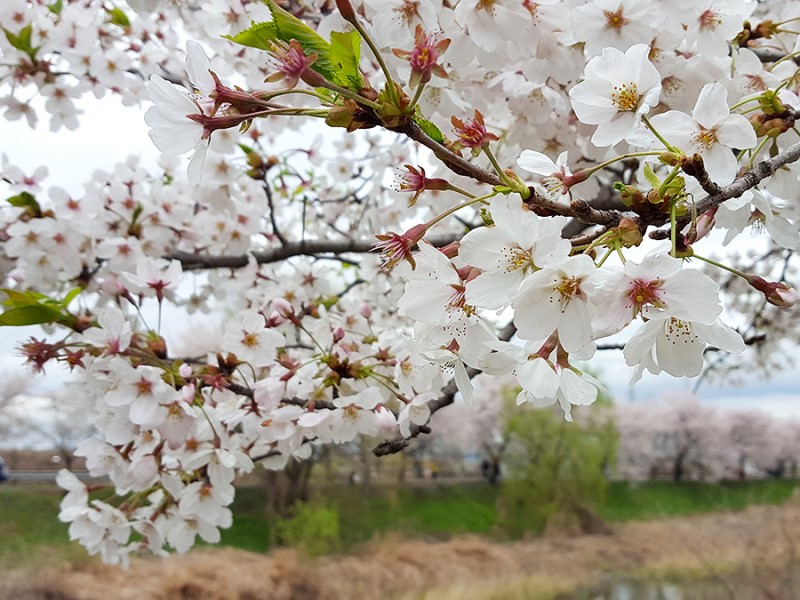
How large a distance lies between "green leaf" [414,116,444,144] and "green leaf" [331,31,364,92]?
45 millimetres

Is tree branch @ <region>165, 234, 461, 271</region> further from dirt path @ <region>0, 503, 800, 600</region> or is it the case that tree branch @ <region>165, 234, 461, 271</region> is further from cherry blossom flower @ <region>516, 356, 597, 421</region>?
dirt path @ <region>0, 503, 800, 600</region>

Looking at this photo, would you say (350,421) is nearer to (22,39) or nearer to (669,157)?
(669,157)

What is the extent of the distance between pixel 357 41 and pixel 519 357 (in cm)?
25

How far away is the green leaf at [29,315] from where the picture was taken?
82 cm

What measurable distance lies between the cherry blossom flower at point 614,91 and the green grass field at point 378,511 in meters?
5.44

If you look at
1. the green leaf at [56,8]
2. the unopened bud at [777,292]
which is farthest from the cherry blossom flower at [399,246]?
the green leaf at [56,8]

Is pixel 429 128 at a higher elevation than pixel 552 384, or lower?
higher

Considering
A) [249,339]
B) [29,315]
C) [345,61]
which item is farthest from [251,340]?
[345,61]

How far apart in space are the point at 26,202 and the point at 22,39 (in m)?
0.35

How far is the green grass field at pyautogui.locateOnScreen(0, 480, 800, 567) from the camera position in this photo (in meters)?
5.18

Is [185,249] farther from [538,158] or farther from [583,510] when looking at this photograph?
[583,510]

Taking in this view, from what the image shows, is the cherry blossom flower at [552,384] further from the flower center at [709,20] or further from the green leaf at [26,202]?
the green leaf at [26,202]

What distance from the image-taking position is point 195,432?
918 mm

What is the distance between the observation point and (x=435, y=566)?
221 inches
